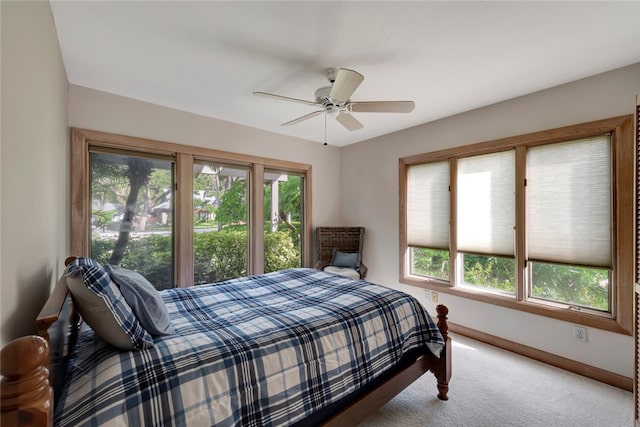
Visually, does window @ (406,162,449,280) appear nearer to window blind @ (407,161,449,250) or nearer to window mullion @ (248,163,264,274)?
window blind @ (407,161,449,250)

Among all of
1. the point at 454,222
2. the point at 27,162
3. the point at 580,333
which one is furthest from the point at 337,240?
the point at 27,162

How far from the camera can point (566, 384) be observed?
2246 millimetres

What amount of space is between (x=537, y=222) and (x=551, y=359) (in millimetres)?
1295

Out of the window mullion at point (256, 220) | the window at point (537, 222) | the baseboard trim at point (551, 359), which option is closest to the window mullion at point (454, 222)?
the window at point (537, 222)

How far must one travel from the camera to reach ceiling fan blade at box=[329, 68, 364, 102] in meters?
1.76

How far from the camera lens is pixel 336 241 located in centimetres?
434

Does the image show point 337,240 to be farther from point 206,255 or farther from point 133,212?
point 133,212

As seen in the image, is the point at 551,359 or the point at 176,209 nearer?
the point at 551,359

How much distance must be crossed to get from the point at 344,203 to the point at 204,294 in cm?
300

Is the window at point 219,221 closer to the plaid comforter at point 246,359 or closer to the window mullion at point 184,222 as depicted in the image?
the window mullion at point 184,222

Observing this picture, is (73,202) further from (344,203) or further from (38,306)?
(344,203)

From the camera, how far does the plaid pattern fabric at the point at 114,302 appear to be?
114 cm

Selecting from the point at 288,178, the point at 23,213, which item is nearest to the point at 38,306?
the point at 23,213

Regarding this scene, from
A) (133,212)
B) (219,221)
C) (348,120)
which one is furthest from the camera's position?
(219,221)
